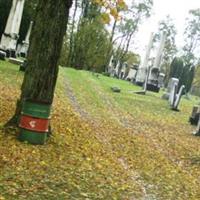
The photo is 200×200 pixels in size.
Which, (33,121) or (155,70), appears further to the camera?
(155,70)

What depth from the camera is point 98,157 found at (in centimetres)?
1086

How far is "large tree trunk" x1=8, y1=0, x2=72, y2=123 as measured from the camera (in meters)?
10.7

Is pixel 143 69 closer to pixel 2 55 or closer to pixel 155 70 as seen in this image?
pixel 155 70

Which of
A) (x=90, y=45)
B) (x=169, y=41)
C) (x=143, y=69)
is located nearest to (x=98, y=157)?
(x=143, y=69)

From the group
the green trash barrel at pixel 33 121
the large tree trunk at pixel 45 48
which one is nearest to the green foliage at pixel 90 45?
the large tree trunk at pixel 45 48

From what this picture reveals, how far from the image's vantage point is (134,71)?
42938 mm

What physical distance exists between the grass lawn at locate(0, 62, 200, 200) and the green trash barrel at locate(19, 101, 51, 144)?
9.0 inches

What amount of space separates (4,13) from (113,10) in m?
24.4

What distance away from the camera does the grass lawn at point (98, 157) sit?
8328mm

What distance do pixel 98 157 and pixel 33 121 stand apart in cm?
142

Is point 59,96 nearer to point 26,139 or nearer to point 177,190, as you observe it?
point 26,139

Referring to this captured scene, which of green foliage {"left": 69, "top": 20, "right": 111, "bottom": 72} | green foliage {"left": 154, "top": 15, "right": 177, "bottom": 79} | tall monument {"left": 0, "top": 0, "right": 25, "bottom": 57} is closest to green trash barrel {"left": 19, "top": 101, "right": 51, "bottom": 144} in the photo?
tall monument {"left": 0, "top": 0, "right": 25, "bottom": 57}

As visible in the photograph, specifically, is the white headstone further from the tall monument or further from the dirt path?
the tall monument

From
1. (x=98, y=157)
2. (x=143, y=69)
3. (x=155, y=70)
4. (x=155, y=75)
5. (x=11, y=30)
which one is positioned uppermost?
(x=11, y=30)
